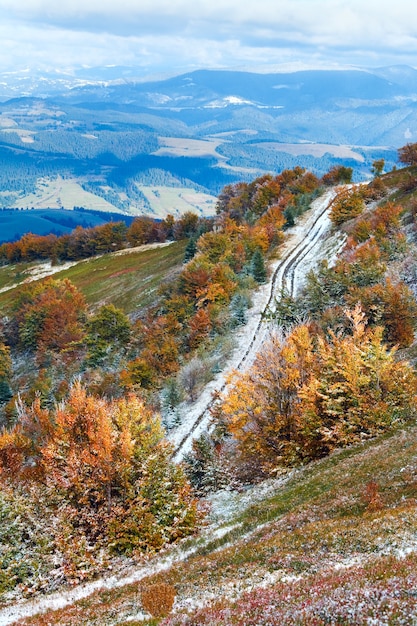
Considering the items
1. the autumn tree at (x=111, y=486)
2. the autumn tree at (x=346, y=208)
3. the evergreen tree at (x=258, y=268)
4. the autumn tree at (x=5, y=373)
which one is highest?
the autumn tree at (x=346, y=208)

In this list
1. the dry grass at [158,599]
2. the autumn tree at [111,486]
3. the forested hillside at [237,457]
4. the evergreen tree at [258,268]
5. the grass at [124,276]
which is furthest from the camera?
the grass at [124,276]

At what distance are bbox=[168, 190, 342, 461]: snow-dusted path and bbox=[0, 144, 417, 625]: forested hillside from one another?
4.72 feet

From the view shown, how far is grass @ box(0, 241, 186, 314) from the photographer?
265 feet

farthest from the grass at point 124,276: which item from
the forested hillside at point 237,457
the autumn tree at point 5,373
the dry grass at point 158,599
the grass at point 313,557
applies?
the dry grass at point 158,599

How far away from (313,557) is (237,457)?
1678 cm

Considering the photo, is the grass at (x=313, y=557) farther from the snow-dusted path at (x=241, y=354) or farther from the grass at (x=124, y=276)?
the grass at (x=124, y=276)

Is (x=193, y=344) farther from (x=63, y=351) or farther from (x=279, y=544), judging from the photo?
(x=279, y=544)

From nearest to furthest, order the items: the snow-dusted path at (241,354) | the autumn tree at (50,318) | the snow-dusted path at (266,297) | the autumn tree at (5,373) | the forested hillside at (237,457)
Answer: the forested hillside at (237,457), the snow-dusted path at (241,354), the snow-dusted path at (266,297), the autumn tree at (5,373), the autumn tree at (50,318)

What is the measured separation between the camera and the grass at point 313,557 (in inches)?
441

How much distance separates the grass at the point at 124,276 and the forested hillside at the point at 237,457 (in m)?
19.2

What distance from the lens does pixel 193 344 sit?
53.6 meters

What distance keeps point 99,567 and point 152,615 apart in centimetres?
642

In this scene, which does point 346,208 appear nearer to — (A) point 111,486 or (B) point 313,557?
(A) point 111,486

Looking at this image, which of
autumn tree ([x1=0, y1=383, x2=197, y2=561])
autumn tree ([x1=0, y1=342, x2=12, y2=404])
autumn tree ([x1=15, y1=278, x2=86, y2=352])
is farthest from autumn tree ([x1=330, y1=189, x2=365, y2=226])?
autumn tree ([x1=0, y1=383, x2=197, y2=561])
